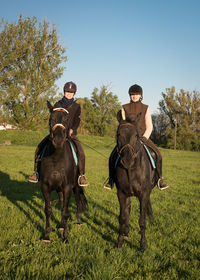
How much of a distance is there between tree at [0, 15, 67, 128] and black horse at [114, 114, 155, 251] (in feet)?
125

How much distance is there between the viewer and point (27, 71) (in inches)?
1683

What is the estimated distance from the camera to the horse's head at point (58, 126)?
15.5 feet

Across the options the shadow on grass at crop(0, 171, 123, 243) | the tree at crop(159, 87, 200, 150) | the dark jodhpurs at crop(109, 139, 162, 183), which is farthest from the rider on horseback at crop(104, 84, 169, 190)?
the tree at crop(159, 87, 200, 150)

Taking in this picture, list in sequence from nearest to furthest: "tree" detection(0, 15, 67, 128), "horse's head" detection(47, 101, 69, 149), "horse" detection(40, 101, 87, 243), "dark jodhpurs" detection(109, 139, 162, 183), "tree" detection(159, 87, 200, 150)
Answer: "horse's head" detection(47, 101, 69, 149)
"horse" detection(40, 101, 87, 243)
"dark jodhpurs" detection(109, 139, 162, 183)
"tree" detection(0, 15, 67, 128)
"tree" detection(159, 87, 200, 150)

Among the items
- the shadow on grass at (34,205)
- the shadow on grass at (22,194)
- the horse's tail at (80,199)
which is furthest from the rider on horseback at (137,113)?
the shadow on grass at (22,194)

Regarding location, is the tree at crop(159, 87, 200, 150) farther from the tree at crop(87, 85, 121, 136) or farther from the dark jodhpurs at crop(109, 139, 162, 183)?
the dark jodhpurs at crop(109, 139, 162, 183)

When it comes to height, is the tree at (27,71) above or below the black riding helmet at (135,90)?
above

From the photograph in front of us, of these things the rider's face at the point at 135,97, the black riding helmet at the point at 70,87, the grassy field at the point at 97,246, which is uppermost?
the black riding helmet at the point at 70,87

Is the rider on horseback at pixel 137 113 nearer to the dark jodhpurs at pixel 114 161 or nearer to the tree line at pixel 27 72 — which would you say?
the dark jodhpurs at pixel 114 161

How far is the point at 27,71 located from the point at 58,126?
41.8 metres

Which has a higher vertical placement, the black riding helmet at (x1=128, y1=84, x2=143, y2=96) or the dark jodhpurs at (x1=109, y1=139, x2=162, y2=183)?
the black riding helmet at (x1=128, y1=84, x2=143, y2=96)

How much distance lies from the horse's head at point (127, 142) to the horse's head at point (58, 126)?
1.16 meters

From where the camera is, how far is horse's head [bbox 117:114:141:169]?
4.37 metres

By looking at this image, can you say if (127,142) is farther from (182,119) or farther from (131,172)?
(182,119)
